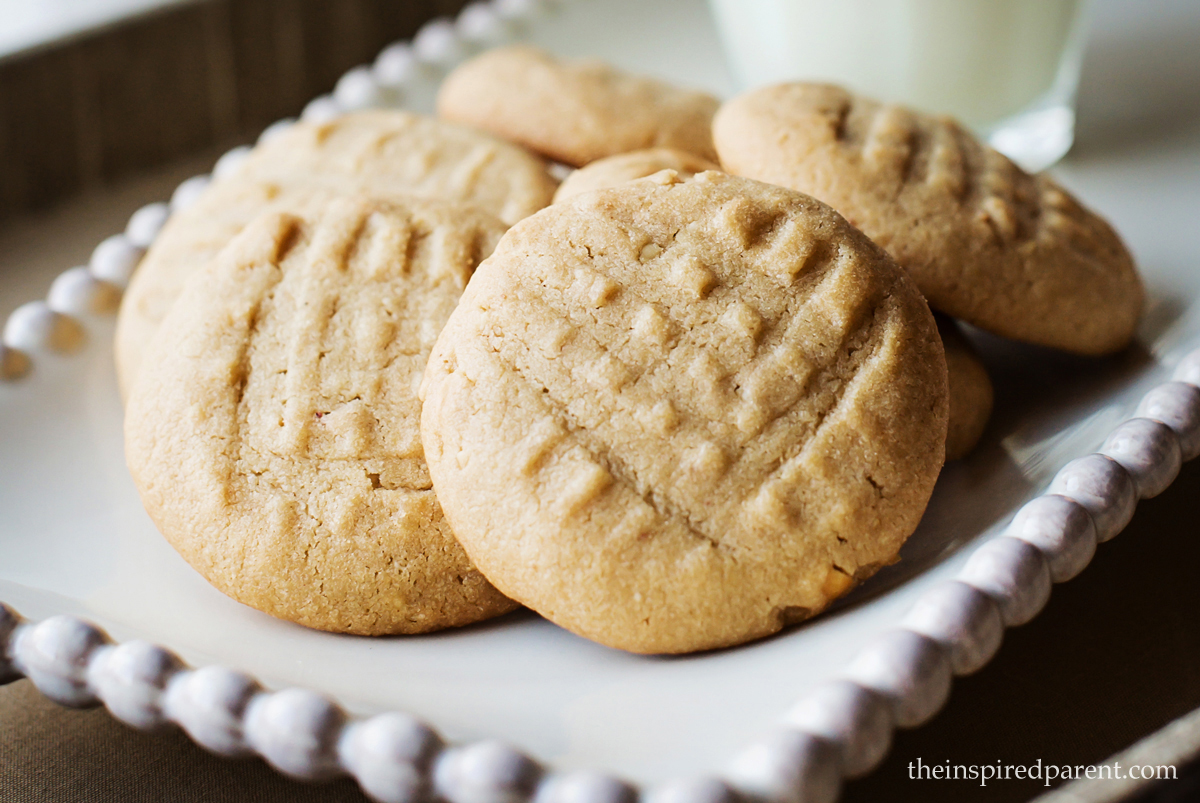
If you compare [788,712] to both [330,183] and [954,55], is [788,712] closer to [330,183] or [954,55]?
[330,183]

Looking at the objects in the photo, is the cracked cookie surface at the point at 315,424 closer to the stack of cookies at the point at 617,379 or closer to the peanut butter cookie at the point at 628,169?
the stack of cookies at the point at 617,379

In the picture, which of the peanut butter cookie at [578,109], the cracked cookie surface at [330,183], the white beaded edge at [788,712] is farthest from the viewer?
the peanut butter cookie at [578,109]

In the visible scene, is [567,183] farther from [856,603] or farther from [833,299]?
[856,603]

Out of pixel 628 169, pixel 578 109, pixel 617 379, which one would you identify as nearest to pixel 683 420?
pixel 617 379

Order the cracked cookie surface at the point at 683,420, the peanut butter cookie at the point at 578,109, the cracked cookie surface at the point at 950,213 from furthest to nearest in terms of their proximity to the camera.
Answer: the peanut butter cookie at the point at 578,109 < the cracked cookie surface at the point at 950,213 < the cracked cookie surface at the point at 683,420

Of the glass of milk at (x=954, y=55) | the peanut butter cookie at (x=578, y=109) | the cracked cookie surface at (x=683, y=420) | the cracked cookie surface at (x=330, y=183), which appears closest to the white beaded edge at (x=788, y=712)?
the cracked cookie surface at (x=683, y=420)

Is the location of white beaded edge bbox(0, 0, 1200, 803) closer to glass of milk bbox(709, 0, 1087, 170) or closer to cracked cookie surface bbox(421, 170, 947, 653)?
cracked cookie surface bbox(421, 170, 947, 653)

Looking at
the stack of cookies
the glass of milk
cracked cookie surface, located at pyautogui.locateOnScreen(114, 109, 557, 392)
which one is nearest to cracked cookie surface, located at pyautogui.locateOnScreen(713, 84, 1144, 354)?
the stack of cookies
